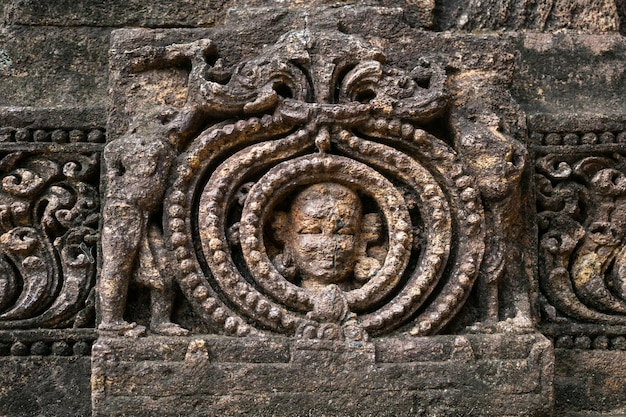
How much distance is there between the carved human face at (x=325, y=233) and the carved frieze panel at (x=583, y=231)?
2.95 feet

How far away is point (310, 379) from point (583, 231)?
1.44m

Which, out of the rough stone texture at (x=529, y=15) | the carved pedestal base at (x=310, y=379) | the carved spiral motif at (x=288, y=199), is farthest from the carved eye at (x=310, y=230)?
the rough stone texture at (x=529, y=15)

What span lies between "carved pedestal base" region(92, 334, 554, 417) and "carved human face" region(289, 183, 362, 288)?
327mm

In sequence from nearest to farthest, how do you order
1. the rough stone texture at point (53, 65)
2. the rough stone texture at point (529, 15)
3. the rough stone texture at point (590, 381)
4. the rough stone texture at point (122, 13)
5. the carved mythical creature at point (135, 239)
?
1. the carved mythical creature at point (135, 239)
2. the rough stone texture at point (590, 381)
3. the rough stone texture at point (53, 65)
4. the rough stone texture at point (122, 13)
5. the rough stone texture at point (529, 15)

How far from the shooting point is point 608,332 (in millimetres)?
3717

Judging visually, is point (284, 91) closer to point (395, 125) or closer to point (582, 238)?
point (395, 125)

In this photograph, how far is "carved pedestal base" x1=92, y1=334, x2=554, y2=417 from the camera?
327 centimetres

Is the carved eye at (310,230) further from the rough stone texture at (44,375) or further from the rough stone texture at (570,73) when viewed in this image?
the rough stone texture at (570,73)

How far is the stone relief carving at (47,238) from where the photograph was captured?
3576 millimetres

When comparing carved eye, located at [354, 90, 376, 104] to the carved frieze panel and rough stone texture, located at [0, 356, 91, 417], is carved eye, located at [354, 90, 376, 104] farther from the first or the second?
Result: rough stone texture, located at [0, 356, 91, 417]

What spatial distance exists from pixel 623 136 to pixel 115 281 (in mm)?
2350

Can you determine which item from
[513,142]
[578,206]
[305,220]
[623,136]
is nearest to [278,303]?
[305,220]

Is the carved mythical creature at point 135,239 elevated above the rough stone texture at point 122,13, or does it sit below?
below

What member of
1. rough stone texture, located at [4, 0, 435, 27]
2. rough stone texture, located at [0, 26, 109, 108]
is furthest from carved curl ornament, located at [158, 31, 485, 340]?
rough stone texture, located at [0, 26, 109, 108]
